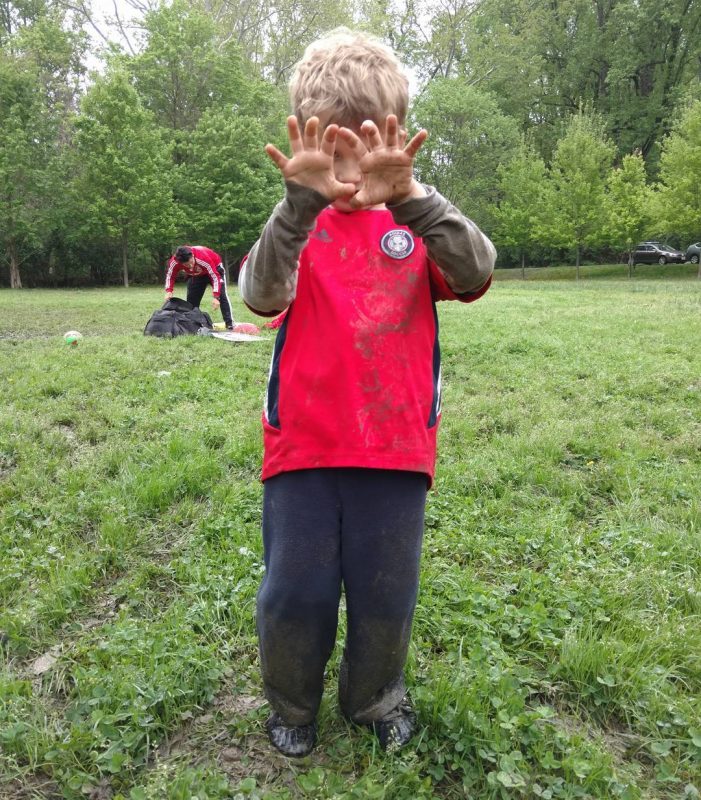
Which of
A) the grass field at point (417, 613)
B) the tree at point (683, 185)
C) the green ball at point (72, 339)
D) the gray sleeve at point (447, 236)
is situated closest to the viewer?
the gray sleeve at point (447, 236)

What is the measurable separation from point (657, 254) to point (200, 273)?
29.9 metres

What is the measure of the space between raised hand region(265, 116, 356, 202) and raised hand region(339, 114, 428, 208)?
0.17 ft

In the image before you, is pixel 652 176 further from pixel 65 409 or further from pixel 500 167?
pixel 65 409

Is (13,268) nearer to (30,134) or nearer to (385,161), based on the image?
(30,134)

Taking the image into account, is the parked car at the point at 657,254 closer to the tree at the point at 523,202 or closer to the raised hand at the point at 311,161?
the tree at the point at 523,202

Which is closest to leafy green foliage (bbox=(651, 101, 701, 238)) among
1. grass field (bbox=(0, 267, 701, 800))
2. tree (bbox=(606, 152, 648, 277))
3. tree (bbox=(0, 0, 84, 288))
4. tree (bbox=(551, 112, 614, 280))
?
tree (bbox=(606, 152, 648, 277))

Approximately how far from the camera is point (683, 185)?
23250 mm

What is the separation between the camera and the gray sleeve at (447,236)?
1.46 metres

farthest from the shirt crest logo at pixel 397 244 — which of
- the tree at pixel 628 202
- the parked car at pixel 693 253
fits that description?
the parked car at pixel 693 253

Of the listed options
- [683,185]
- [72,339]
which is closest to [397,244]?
[72,339]

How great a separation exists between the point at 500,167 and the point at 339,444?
3188 cm

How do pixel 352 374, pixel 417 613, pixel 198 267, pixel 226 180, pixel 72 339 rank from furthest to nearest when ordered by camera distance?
pixel 226 180
pixel 198 267
pixel 72 339
pixel 417 613
pixel 352 374

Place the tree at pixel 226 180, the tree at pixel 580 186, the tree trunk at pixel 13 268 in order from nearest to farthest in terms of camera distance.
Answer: the tree trunk at pixel 13 268
the tree at pixel 580 186
the tree at pixel 226 180

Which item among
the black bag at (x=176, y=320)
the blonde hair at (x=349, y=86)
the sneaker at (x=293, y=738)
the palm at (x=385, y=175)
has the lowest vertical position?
the sneaker at (x=293, y=738)
